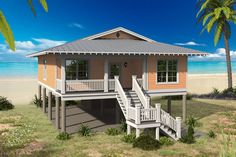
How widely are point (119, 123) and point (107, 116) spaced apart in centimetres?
401

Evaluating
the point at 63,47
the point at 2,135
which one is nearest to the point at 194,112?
the point at 63,47

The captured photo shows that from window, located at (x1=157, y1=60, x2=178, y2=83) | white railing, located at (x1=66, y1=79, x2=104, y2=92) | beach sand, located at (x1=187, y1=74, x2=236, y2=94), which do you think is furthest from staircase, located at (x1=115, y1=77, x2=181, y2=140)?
beach sand, located at (x1=187, y1=74, x2=236, y2=94)

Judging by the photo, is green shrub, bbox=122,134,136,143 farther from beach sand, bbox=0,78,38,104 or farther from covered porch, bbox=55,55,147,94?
beach sand, bbox=0,78,38,104

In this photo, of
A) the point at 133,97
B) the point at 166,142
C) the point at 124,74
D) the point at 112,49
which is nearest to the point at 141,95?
the point at 133,97

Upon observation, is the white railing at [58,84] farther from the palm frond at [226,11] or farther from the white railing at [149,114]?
the palm frond at [226,11]

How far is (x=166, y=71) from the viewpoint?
2434cm

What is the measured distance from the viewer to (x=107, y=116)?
28547mm

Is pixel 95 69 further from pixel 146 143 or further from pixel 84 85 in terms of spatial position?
pixel 146 143

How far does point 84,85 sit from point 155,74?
18.8 ft

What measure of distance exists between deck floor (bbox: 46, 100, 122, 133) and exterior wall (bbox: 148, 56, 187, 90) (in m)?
4.09

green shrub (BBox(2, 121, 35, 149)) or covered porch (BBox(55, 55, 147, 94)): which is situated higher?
covered porch (BBox(55, 55, 147, 94))

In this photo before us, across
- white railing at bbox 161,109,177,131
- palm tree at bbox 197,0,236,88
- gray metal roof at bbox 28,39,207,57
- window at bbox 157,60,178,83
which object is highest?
palm tree at bbox 197,0,236,88

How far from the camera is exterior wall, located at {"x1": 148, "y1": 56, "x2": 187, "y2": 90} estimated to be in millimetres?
23734

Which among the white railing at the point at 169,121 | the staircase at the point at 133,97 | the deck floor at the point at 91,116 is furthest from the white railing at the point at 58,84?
Result: the white railing at the point at 169,121
